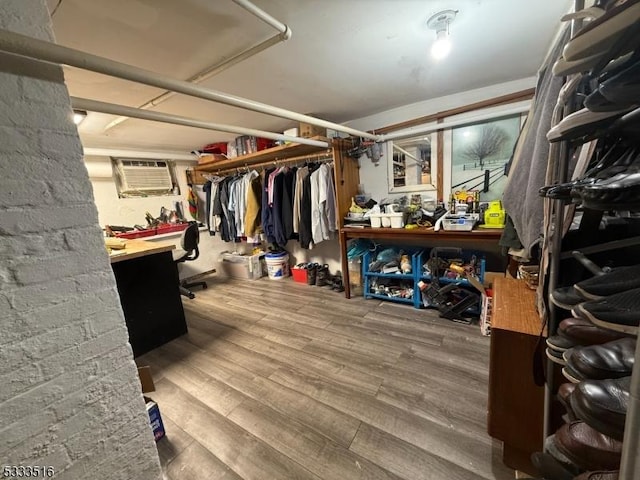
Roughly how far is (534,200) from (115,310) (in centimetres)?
161

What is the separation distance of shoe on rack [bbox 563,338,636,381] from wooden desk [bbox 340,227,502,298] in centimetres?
147

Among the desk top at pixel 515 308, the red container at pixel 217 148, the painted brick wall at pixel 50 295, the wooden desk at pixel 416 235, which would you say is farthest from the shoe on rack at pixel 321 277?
the painted brick wall at pixel 50 295

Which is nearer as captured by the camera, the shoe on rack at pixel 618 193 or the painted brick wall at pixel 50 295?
the shoe on rack at pixel 618 193

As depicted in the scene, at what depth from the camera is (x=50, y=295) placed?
0.71 meters

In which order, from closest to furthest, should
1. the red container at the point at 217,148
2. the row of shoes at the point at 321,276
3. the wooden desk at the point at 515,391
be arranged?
the wooden desk at the point at 515,391
the row of shoes at the point at 321,276
the red container at the point at 217,148

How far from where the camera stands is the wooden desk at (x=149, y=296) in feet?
6.20

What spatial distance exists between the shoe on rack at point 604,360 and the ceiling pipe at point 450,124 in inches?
74.6

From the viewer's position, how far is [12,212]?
642 millimetres

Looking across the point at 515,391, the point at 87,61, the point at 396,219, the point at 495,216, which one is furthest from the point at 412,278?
the point at 87,61

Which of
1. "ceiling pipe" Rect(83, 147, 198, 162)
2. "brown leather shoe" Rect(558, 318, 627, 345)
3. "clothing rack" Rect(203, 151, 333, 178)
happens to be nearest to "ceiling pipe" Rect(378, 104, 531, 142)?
"clothing rack" Rect(203, 151, 333, 178)

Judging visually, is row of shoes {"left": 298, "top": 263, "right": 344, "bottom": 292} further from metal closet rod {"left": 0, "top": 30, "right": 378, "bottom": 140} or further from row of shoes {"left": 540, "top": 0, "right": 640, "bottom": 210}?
row of shoes {"left": 540, "top": 0, "right": 640, "bottom": 210}

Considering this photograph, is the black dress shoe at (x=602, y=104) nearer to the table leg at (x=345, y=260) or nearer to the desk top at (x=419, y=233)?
the desk top at (x=419, y=233)

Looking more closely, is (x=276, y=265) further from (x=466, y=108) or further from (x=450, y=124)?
(x=466, y=108)

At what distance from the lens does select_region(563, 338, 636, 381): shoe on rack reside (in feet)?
1.59
